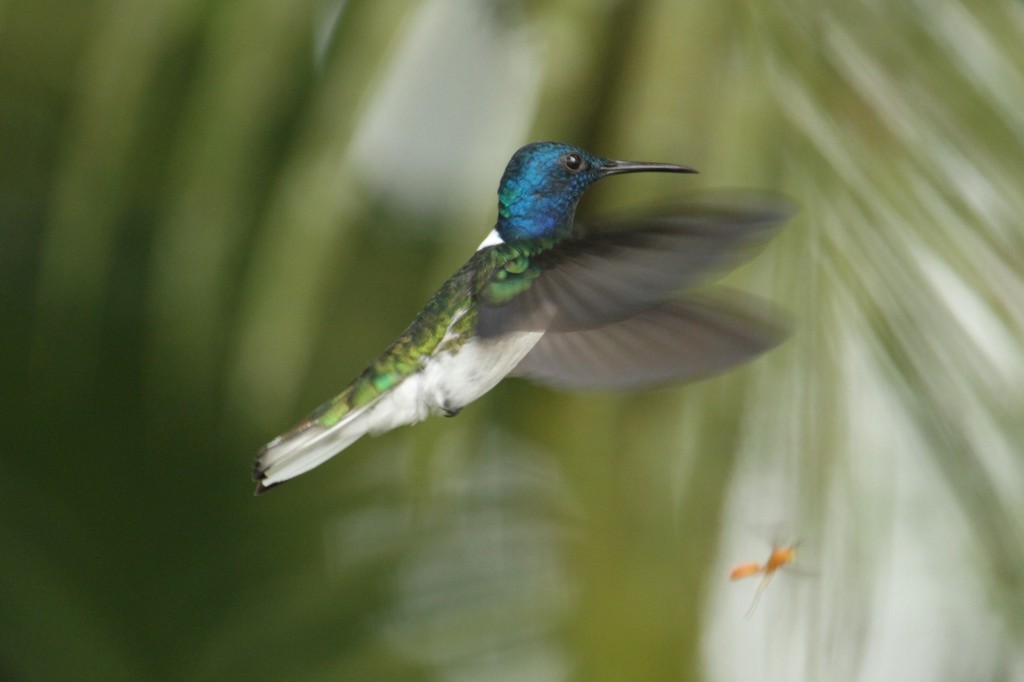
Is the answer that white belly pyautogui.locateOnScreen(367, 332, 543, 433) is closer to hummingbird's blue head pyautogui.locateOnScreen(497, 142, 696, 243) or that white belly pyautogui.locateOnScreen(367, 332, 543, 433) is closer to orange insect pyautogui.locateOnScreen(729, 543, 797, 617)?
hummingbird's blue head pyautogui.locateOnScreen(497, 142, 696, 243)

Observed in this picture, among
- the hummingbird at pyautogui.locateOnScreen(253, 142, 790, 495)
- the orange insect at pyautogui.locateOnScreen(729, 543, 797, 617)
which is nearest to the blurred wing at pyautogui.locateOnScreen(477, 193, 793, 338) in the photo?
the hummingbird at pyautogui.locateOnScreen(253, 142, 790, 495)

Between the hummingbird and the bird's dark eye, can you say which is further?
the bird's dark eye

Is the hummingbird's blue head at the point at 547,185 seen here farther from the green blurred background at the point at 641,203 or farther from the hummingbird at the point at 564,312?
the green blurred background at the point at 641,203

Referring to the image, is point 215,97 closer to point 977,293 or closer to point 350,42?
point 350,42

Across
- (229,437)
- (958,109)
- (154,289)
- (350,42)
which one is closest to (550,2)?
(350,42)

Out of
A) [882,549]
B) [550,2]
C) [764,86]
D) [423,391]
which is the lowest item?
[882,549]

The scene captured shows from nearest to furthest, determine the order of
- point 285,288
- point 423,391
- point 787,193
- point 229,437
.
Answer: point 423,391, point 787,193, point 285,288, point 229,437

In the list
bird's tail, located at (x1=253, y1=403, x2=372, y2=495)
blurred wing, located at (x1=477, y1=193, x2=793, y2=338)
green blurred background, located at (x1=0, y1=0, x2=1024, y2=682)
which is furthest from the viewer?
green blurred background, located at (x1=0, y1=0, x2=1024, y2=682)
